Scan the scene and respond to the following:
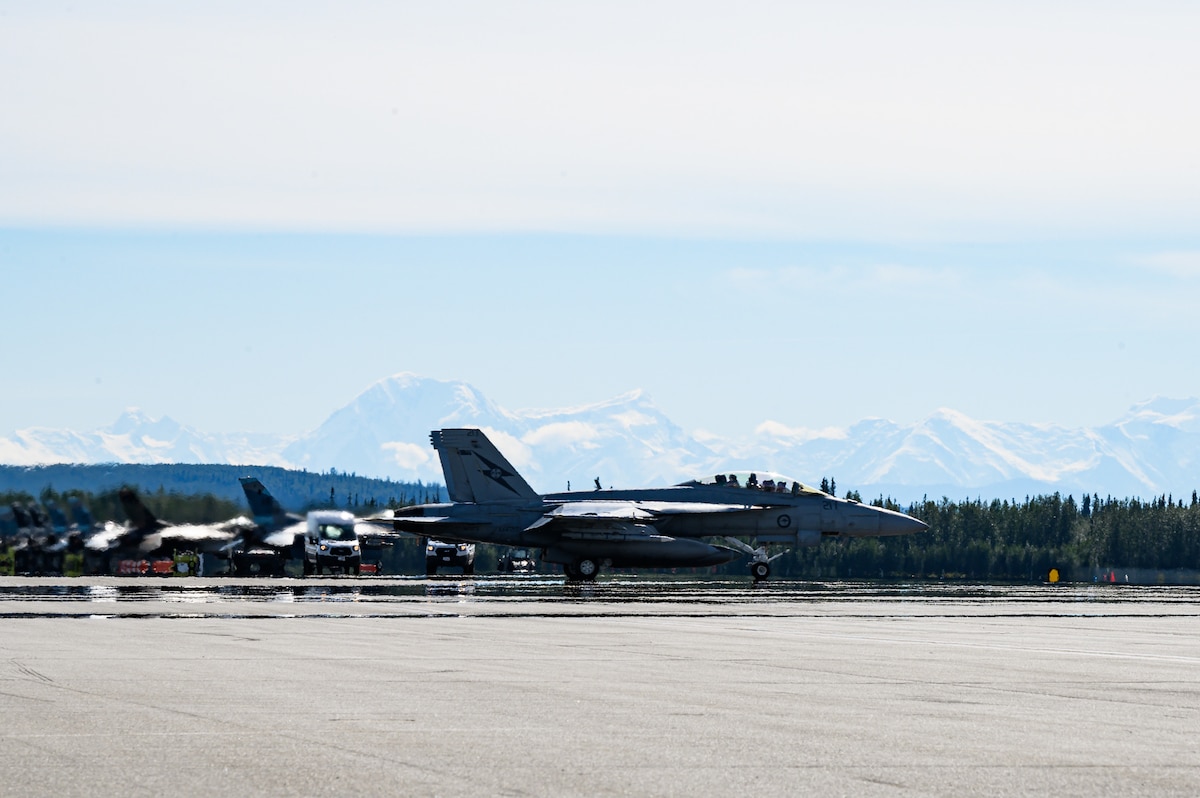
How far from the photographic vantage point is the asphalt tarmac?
8.79 meters

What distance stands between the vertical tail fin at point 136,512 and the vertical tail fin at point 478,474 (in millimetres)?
18334

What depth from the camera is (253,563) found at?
97.4 meters

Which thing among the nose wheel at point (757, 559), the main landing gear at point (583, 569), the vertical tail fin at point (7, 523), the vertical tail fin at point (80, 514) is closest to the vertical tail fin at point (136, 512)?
the vertical tail fin at point (80, 514)

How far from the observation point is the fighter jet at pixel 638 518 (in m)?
55.8

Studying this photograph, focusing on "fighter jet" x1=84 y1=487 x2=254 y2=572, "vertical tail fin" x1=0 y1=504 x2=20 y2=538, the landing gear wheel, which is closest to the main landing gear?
the landing gear wheel

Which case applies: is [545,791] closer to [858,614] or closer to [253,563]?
[858,614]

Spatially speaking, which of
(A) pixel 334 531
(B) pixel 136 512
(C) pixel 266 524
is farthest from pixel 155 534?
(A) pixel 334 531

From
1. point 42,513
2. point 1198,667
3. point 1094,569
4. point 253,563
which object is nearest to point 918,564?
point 1094,569

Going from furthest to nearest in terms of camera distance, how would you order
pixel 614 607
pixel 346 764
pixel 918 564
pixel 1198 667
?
pixel 918 564
pixel 614 607
pixel 1198 667
pixel 346 764

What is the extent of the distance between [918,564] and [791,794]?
18427 cm

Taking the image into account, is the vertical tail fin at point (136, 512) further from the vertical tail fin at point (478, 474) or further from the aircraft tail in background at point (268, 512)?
the vertical tail fin at point (478, 474)

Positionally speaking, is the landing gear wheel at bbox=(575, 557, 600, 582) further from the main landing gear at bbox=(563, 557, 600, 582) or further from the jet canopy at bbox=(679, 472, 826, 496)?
the jet canopy at bbox=(679, 472, 826, 496)

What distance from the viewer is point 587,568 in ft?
189

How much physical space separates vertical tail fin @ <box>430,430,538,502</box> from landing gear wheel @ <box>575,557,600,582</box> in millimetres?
3091
